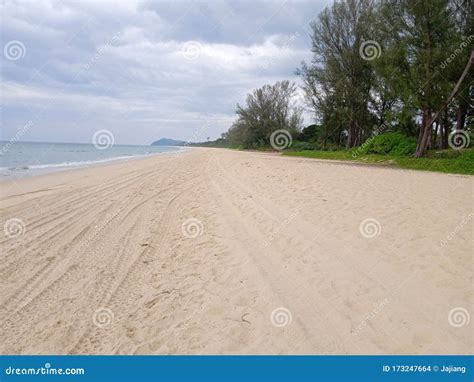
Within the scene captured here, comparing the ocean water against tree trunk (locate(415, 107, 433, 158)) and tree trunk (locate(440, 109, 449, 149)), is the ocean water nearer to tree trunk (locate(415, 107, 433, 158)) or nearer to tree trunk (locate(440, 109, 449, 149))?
tree trunk (locate(415, 107, 433, 158))

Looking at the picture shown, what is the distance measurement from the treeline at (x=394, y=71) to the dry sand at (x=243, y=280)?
1424 cm

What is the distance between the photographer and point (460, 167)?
1429cm

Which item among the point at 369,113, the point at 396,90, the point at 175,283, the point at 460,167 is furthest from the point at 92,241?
the point at 369,113

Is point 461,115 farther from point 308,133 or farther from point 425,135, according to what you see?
point 308,133

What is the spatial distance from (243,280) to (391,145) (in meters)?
22.0

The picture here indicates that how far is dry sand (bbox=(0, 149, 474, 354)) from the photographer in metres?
2.80

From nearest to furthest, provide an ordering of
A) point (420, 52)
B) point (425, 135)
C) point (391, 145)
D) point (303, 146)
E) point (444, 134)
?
point (420, 52) < point (425, 135) < point (391, 145) < point (444, 134) < point (303, 146)

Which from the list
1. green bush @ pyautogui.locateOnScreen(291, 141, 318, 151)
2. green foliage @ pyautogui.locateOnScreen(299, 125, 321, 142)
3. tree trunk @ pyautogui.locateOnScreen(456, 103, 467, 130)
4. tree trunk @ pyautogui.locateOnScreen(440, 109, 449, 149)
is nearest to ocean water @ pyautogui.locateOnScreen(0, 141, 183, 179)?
green bush @ pyautogui.locateOnScreen(291, 141, 318, 151)

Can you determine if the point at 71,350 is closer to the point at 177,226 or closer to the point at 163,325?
the point at 163,325

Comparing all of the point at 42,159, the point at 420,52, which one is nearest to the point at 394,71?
the point at 420,52

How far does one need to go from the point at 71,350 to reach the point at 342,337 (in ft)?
7.54

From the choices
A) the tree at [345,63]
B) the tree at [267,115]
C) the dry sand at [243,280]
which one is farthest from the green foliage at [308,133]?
the dry sand at [243,280]

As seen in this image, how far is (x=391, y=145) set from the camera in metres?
22.6

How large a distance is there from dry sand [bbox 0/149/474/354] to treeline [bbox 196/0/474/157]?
1424cm
